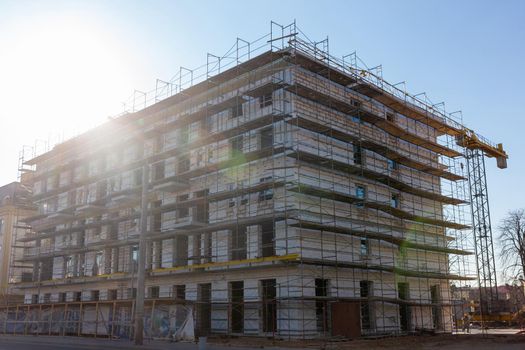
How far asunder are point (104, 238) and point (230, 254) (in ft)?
44.9

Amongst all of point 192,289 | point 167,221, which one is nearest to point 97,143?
point 167,221

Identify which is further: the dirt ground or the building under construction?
the building under construction

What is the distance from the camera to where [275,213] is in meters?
27.8

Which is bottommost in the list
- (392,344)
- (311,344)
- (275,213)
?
Result: (392,344)

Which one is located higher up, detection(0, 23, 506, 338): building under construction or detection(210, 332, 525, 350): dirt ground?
detection(0, 23, 506, 338): building under construction

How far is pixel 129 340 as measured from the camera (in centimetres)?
2903

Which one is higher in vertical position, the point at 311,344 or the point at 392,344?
the point at 311,344

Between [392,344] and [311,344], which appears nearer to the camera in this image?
[311,344]

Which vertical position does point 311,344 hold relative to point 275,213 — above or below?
below

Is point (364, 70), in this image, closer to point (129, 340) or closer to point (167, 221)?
point (167, 221)

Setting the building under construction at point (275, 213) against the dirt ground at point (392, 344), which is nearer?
the dirt ground at point (392, 344)

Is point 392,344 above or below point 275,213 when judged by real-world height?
below

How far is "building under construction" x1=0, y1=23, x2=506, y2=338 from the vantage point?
2912 cm

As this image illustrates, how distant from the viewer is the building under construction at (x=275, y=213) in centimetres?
2912
